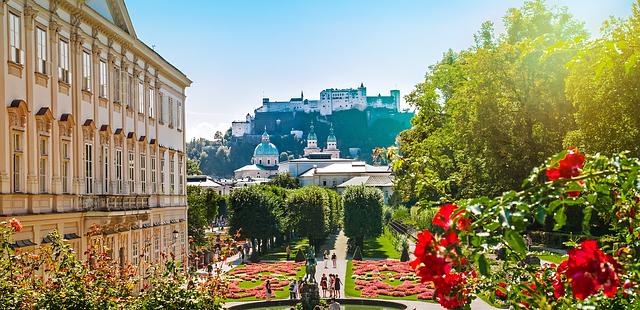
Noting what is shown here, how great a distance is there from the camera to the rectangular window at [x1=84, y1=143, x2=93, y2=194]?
27484mm

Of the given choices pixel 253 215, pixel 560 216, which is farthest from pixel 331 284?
pixel 560 216

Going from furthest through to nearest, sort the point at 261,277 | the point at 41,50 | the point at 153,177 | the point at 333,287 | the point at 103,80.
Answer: the point at 261,277 < the point at 333,287 < the point at 153,177 < the point at 103,80 < the point at 41,50

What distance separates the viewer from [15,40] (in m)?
21.8

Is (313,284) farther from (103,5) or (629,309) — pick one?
(629,309)

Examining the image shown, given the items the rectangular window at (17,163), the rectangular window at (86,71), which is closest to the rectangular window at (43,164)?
the rectangular window at (17,163)

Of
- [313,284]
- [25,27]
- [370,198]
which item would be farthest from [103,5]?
[370,198]

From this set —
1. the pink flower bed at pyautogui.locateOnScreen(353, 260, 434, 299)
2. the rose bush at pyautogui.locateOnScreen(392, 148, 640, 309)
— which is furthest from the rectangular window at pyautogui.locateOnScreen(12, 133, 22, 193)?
the rose bush at pyautogui.locateOnScreen(392, 148, 640, 309)

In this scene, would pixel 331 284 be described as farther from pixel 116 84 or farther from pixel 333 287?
pixel 116 84

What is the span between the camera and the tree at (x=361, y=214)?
7581cm

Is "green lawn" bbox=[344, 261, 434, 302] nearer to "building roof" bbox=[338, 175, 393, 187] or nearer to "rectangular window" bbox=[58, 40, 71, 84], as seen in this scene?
"rectangular window" bbox=[58, 40, 71, 84]

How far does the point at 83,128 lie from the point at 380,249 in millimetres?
46141

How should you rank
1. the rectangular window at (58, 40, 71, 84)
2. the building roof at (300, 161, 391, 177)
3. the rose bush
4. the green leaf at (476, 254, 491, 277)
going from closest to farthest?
the rose bush, the green leaf at (476, 254, 491, 277), the rectangular window at (58, 40, 71, 84), the building roof at (300, 161, 391, 177)

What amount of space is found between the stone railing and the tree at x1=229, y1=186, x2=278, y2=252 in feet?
125

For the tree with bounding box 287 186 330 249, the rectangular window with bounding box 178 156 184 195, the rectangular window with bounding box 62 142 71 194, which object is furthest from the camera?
the tree with bounding box 287 186 330 249
